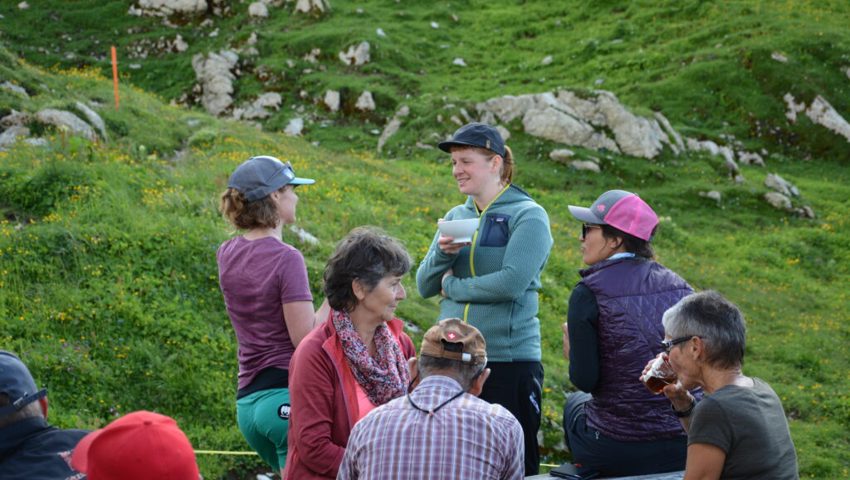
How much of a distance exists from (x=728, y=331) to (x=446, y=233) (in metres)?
2.01

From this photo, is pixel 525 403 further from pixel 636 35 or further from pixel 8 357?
pixel 636 35

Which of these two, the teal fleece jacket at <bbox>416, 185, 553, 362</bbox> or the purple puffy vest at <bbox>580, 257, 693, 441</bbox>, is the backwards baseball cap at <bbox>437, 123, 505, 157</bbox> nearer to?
the teal fleece jacket at <bbox>416, 185, 553, 362</bbox>

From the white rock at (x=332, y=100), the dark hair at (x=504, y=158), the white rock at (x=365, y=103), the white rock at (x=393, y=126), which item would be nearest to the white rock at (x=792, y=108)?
the white rock at (x=393, y=126)

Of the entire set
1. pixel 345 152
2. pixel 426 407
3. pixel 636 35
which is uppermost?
pixel 426 407

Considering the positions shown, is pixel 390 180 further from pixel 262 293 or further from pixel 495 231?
pixel 262 293

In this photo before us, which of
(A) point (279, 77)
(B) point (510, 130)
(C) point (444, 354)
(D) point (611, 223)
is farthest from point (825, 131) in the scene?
(C) point (444, 354)

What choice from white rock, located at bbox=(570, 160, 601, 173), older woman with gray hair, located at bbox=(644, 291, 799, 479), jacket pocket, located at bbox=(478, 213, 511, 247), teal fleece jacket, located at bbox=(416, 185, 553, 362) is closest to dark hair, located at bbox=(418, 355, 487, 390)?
older woman with gray hair, located at bbox=(644, 291, 799, 479)

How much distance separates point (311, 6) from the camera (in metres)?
33.2

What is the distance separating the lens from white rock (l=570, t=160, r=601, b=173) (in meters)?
21.8

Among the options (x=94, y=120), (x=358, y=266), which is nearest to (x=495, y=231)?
(x=358, y=266)

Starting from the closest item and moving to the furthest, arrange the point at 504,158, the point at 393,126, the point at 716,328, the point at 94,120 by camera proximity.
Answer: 1. the point at 716,328
2. the point at 504,158
3. the point at 94,120
4. the point at 393,126

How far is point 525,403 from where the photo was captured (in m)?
5.46

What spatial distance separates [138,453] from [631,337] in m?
2.97

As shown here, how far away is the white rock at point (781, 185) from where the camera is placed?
72.5ft
